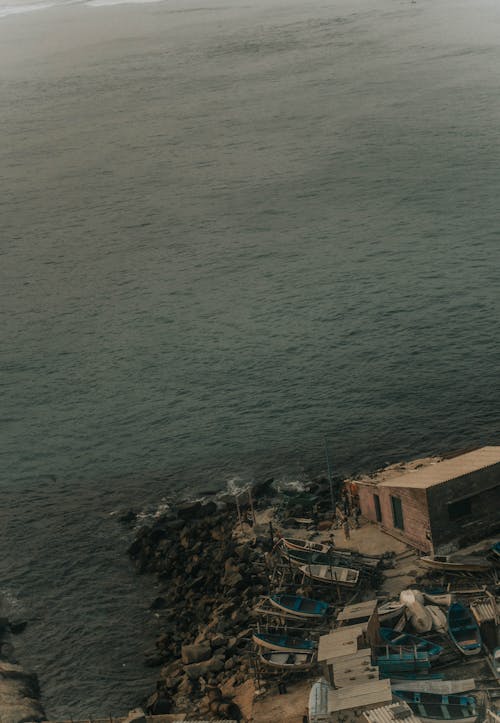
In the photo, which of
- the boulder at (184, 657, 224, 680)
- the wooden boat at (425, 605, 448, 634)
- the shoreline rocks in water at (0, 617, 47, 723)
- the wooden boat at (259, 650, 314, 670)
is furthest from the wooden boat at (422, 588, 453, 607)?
the shoreline rocks in water at (0, 617, 47, 723)

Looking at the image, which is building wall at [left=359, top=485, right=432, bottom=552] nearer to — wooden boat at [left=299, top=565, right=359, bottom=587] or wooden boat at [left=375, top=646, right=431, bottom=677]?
wooden boat at [left=299, top=565, right=359, bottom=587]

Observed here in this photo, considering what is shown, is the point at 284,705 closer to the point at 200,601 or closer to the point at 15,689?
the point at 200,601

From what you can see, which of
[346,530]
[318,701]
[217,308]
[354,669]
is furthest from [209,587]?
[217,308]

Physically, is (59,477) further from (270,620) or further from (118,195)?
(118,195)

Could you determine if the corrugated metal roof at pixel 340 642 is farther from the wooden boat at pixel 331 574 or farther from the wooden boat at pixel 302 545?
the wooden boat at pixel 302 545

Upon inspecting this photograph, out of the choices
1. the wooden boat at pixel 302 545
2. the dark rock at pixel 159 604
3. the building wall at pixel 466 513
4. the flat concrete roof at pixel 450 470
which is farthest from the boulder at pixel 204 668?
the flat concrete roof at pixel 450 470

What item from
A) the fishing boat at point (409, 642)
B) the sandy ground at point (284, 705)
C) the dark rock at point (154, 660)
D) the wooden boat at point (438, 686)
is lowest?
the dark rock at point (154, 660)
